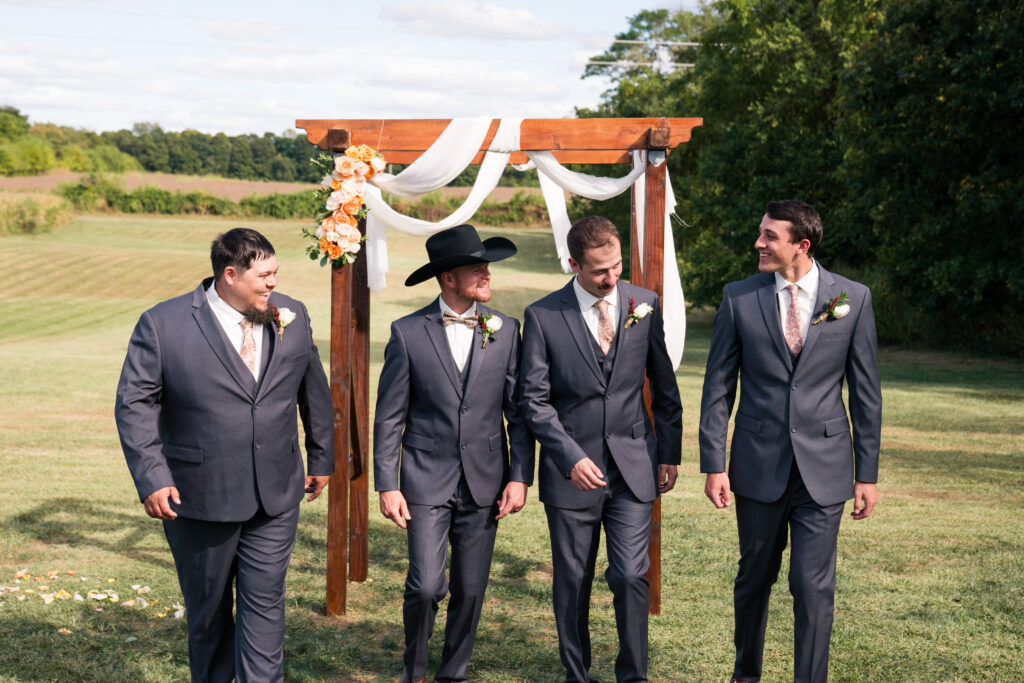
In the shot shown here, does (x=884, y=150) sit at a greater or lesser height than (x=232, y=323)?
greater

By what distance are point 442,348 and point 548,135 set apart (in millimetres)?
2402

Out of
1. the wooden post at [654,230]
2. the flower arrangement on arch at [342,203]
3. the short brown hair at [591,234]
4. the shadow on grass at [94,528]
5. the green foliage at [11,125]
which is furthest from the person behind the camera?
the green foliage at [11,125]

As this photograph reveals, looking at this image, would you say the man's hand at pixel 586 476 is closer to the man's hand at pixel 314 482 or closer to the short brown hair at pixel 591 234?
the short brown hair at pixel 591 234

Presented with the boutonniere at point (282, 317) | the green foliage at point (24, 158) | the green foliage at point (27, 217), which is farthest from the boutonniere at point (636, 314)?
the green foliage at point (24, 158)

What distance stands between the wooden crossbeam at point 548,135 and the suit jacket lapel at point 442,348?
2.05 meters

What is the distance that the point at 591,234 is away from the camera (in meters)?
4.86

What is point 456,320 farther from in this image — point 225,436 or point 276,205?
point 276,205

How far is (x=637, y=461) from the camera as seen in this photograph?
507cm

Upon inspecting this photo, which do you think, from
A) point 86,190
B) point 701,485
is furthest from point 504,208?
point 701,485

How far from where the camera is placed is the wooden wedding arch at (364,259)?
657 cm

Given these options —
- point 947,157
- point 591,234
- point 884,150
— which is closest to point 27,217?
point 884,150

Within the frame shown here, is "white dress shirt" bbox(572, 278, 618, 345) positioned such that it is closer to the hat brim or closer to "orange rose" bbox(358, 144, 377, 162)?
the hat brim

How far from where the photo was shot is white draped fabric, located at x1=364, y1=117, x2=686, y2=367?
268 inches

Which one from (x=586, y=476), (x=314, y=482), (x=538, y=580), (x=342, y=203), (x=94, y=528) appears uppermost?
(x=342, y=203)
